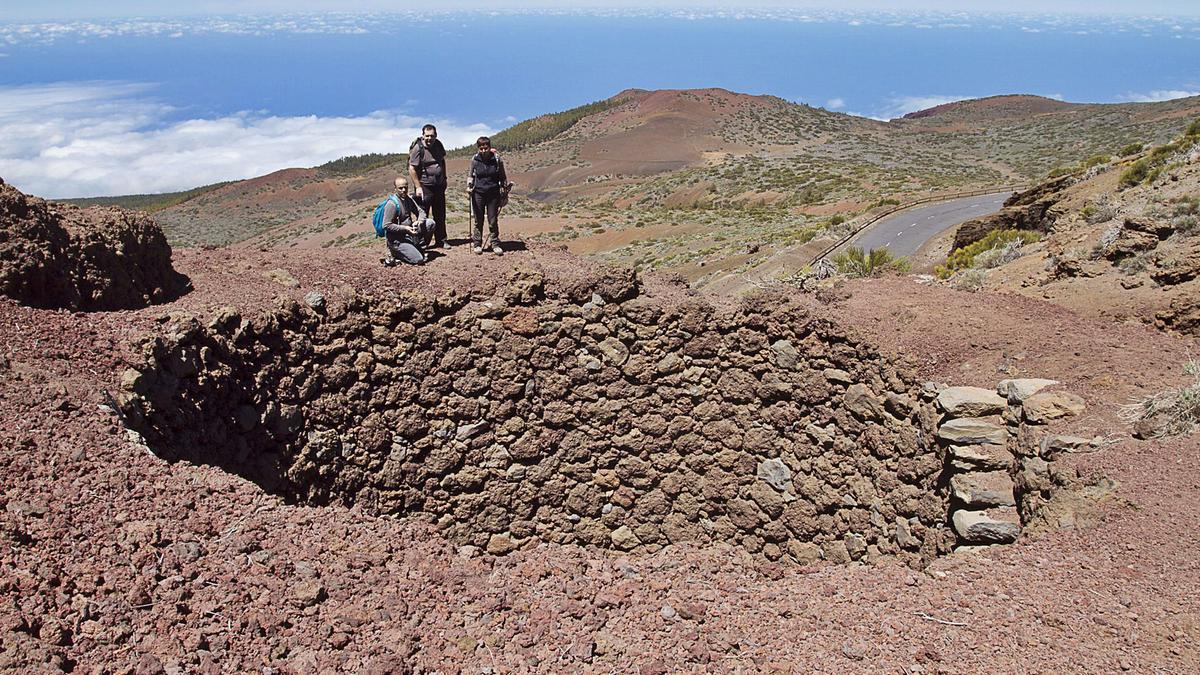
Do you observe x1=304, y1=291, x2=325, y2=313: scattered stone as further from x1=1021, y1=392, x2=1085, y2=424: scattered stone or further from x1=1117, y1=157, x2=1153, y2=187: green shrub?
x1=1117, y1=157, x2=1153, y2=187: green shrub

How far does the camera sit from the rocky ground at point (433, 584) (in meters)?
4.23

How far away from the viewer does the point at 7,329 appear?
19.3 feet

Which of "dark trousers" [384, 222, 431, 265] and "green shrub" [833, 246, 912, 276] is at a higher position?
"dark trousers" [384, 222, 431, 265]

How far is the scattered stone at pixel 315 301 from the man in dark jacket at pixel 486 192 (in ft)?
7.53

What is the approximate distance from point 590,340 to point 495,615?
347 cm

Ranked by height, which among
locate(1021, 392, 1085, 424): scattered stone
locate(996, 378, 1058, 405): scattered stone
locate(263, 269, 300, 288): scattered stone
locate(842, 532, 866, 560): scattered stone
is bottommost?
locate(842, 532, 866, 560): scattered stone

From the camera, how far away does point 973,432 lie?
23.3 feet

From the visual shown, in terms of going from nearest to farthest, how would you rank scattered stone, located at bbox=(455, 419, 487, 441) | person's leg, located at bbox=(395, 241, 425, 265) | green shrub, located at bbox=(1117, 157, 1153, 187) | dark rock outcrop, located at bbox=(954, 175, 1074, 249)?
1. scattered stone, located at bbox=(455, 419, 487, 441)
2. person's leg, located at bbox=(395, 241, 425, 265)
3. green shrub, located at bbox=(1117, 157, 1153, 187)
4. dark rock outcrop, located at bbox=(954, 175, 1074, 249)

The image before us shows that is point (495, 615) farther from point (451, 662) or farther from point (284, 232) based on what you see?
point (284, 232)

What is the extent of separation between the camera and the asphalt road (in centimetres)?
2491

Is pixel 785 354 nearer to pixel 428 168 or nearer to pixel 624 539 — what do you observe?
pixel 624 539

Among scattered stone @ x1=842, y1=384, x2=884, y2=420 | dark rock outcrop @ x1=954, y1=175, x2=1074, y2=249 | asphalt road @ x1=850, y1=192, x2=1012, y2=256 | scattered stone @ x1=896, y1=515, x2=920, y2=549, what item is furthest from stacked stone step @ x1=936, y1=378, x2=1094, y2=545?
asphalt road @ x1=850, y1=192, x2=1012, y2=256

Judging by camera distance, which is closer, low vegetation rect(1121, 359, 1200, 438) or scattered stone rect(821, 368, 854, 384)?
low vegetation rect(1121, 359, 1200, 438)

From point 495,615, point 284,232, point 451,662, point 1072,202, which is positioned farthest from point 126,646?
point 284,232
